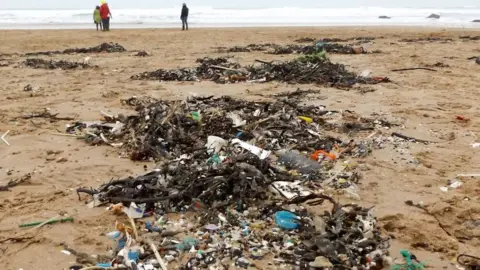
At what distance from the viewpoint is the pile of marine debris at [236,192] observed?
9.09ft

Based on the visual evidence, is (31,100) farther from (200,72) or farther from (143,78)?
(200,72)

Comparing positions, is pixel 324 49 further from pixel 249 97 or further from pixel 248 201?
pixel 248 201

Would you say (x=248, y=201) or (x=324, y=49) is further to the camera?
(x=324, y=49)

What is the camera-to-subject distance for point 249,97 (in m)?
7.00

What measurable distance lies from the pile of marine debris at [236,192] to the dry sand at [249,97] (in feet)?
0.72

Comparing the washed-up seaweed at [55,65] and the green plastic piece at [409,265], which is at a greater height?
the washed-up seaweed at [55,65]

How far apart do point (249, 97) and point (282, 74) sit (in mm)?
1586

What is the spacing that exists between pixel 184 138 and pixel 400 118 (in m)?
2.86

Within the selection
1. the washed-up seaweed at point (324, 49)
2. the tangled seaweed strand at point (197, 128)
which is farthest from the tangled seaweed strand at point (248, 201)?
the washed-up seaweed at point (324, 49)

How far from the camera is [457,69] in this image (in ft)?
30.6

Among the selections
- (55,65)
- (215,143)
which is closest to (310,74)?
(215,143)

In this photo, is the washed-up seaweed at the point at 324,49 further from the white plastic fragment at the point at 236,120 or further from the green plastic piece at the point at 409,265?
the green plastic piece at the point at 409,265

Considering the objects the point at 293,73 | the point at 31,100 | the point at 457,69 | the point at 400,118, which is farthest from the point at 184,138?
the point at 457,69

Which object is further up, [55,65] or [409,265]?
[55,65]
